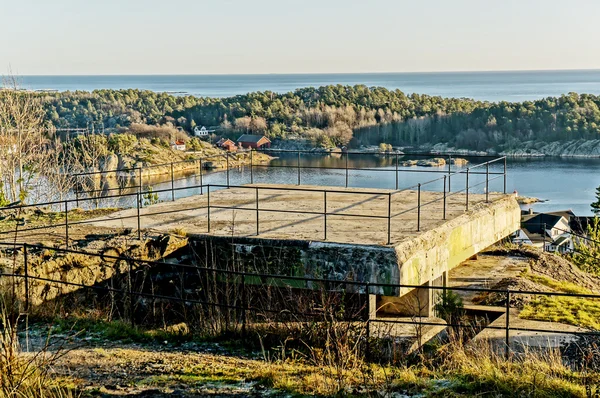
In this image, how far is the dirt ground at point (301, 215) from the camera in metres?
13.9

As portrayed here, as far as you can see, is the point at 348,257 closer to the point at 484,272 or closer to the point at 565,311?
the point at 565,311

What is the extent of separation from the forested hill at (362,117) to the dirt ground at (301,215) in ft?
255

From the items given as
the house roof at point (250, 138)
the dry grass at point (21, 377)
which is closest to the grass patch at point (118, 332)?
the dry grass at point (21, 377)

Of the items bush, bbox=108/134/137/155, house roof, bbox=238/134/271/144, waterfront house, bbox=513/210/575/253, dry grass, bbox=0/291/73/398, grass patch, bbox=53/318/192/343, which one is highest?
dry grass, bbox=0/291/73/398

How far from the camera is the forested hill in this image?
104375mm

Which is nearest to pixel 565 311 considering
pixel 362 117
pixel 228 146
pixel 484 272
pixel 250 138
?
pixel 484 272

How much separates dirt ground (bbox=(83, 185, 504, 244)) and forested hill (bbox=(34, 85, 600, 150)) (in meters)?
77.7

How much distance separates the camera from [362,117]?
358 ft

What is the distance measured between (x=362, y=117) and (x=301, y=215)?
94.4 meters

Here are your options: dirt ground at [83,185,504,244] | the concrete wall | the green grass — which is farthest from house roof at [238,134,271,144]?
the green grass

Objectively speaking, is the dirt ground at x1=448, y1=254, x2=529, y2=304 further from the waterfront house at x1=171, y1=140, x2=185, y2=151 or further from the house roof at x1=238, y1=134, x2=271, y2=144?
the house roof at x1=238, y1=134, x2=271, y2=144

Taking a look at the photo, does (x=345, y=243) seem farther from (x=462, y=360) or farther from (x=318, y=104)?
(x=318, y=104)

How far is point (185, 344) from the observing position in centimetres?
1000

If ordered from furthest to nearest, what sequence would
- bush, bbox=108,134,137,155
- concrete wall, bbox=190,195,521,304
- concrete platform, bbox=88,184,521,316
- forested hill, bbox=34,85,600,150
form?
forested hill, bbox=34,85,600,150
bush, bbox=108,134,137,155
concrete platform, bbox=88,184,521,316
concrete wall, bbox=190,195,521,304
